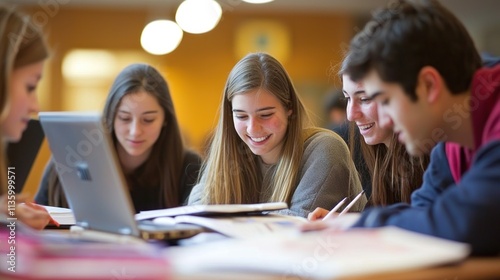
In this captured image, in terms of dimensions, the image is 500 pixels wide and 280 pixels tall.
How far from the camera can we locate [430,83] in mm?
1394

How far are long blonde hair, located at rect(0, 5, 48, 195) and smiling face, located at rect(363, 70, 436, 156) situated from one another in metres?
0.69

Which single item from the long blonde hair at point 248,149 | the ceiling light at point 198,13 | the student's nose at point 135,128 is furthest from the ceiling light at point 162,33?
the long blonde hair at point 248,149

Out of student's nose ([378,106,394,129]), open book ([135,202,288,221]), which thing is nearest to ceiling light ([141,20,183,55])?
open book ([135,202,288,221])

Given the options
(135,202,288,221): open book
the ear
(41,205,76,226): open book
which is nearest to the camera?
the ear

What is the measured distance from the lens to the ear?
54.4 inches

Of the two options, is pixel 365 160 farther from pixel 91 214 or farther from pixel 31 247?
pixel 31 247

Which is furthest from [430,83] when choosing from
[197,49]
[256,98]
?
[197,49]

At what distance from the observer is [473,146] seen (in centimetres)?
145

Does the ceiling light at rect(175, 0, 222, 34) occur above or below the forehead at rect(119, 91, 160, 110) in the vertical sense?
above

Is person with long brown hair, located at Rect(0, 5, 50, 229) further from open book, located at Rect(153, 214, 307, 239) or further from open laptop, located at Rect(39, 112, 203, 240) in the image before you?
open book, located at Rect(153, 214, 307, 239)

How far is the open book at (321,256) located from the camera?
1.01m

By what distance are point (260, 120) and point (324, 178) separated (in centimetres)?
31

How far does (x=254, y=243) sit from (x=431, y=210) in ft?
1.11

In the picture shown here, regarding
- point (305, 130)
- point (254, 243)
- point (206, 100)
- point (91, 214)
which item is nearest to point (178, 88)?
point (206, 100)
